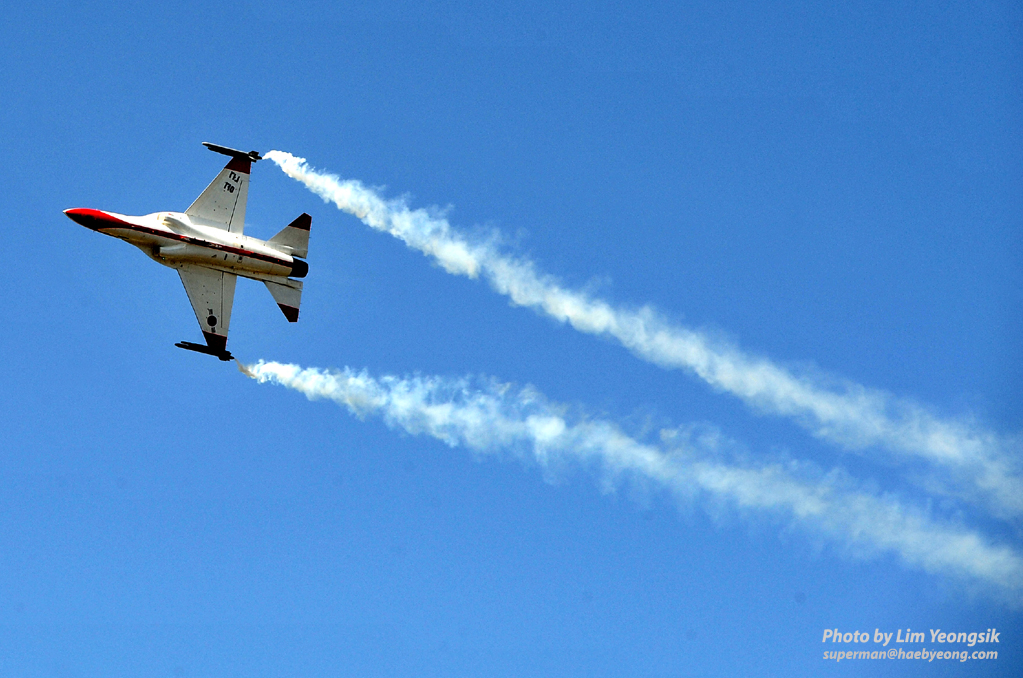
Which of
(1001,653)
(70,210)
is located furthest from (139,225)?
(1001,653)

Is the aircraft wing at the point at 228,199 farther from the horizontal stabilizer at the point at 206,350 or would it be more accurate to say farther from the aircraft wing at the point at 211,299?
the horizontal stabilizer at the point at 206,350

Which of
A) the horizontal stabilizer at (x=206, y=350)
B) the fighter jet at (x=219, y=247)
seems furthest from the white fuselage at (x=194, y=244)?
the horizontal stabilizer at (x=206, y=350)

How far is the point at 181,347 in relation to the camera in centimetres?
7444

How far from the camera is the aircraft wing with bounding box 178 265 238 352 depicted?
76394 millimetres

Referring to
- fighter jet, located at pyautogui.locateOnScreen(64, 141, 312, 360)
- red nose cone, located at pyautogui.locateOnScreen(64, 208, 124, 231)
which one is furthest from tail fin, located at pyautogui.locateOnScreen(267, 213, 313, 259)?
red nose cone, located at pyautogui.locateOnScreen(64, 208, 124, 231)

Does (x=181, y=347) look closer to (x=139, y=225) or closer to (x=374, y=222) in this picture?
(x=139, y=225)

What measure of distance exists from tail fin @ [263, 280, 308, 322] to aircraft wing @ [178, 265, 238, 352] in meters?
2.39

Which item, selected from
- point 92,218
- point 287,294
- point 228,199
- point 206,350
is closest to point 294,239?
point 287,294

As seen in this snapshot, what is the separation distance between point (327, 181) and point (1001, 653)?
160 feet

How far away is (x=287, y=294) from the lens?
7731 cm

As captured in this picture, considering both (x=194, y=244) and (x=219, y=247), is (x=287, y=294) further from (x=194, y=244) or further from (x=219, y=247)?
(x=194, y=244)

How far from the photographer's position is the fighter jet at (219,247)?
2923 inches

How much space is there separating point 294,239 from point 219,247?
14.7 feet

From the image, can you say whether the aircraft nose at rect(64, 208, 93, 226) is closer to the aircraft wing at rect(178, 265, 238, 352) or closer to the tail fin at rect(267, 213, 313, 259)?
the aircraft wing at rect(178, 265, 238, 352)
